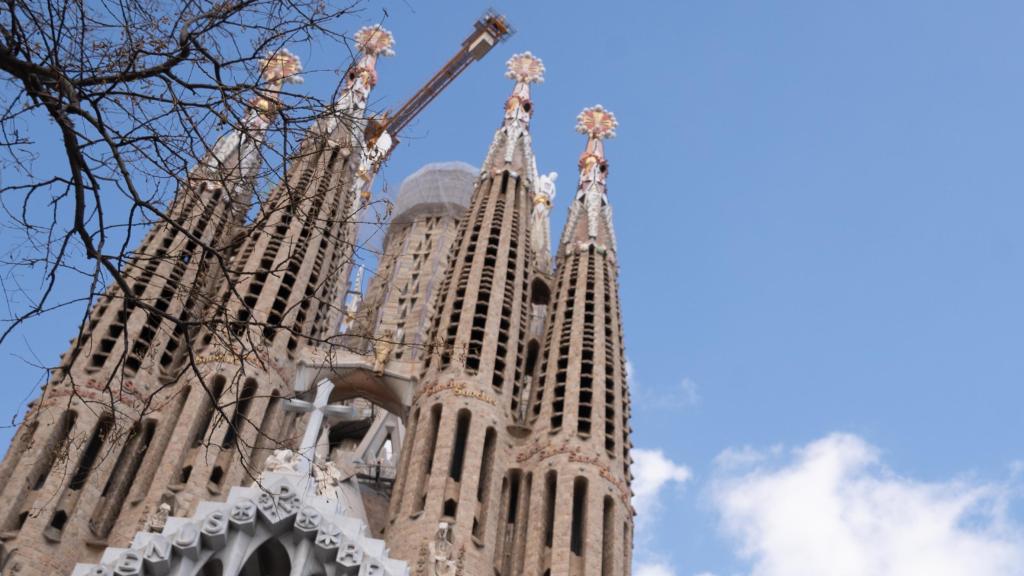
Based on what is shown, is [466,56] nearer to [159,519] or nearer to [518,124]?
[518,124]

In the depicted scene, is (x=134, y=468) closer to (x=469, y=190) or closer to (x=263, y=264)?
(x=263, y=264)

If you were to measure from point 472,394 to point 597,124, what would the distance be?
1791cm

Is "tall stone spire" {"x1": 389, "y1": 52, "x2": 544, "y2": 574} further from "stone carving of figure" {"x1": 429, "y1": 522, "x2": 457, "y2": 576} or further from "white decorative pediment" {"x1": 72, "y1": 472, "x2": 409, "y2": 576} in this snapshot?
"white decorative pediment" {"x1": 72, "y1": 472, "x2": 409, "y2": 576}

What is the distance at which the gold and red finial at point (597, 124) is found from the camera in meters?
43.0

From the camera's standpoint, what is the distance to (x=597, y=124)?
4341 centimetres

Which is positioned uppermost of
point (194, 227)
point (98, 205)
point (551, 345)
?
point (194, 227)

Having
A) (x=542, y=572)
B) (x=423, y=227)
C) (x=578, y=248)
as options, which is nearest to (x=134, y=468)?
(x=542, y=572)

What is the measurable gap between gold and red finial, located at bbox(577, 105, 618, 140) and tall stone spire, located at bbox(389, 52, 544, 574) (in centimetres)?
655

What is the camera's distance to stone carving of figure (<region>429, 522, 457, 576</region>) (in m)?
22.2

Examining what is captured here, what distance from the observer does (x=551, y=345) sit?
31094 mm

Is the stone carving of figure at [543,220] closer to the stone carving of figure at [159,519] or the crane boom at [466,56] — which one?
the crane boom at [466,56]

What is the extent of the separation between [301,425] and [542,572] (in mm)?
7855

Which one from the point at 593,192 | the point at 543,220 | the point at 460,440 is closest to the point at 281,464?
the point at 460,440

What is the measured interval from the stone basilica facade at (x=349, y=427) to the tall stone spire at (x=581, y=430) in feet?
0.19
